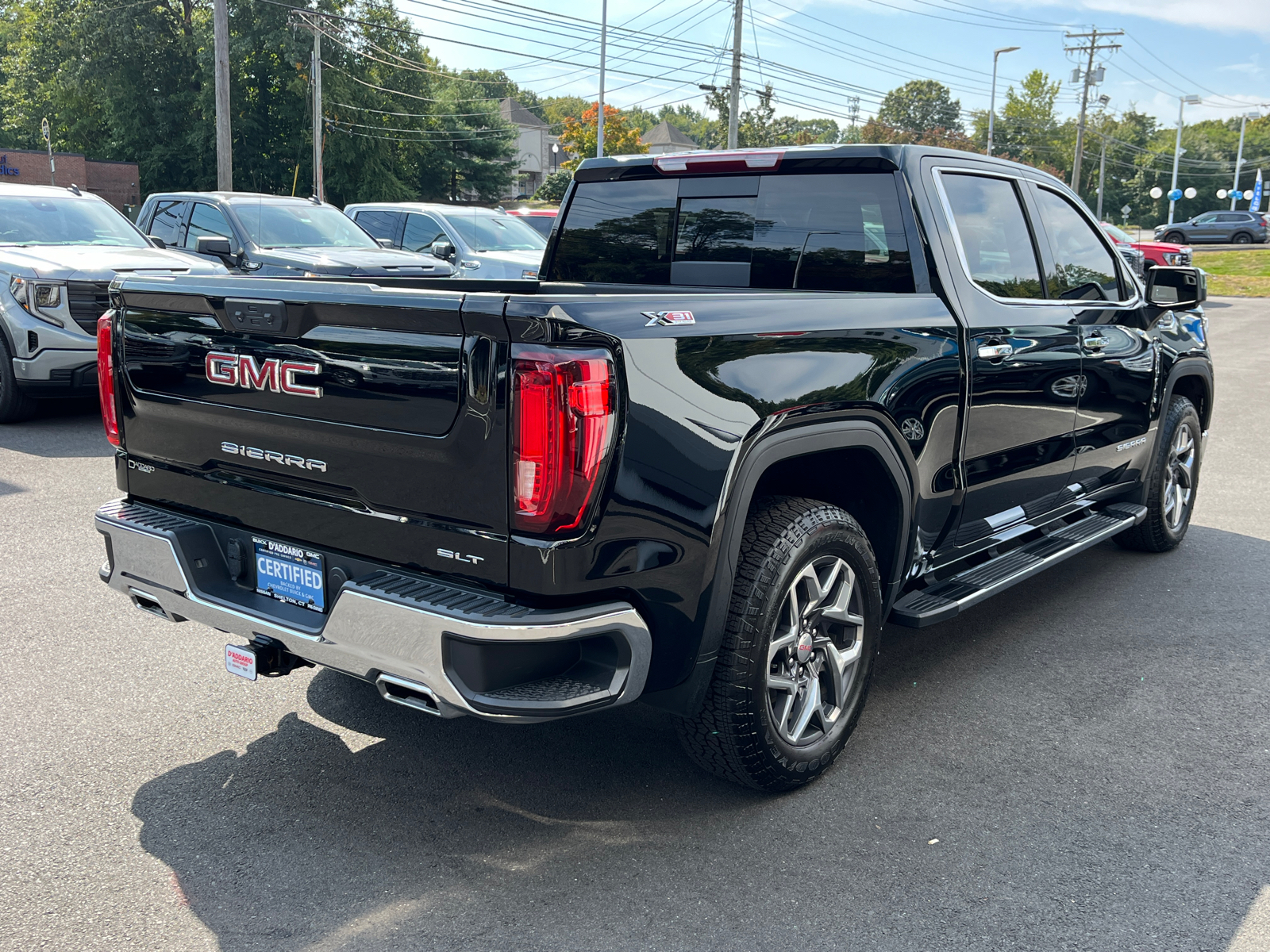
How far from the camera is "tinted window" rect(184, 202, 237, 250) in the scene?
11586 mm

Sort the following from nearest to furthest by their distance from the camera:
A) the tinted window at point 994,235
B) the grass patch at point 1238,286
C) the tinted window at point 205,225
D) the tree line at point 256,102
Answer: the tinted window at point 994,235 → the tinted window at point 205,225 → the grass patch at point 1238,286 → the tree line at point 256,102

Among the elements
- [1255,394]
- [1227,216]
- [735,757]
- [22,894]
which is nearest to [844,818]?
[735,757]

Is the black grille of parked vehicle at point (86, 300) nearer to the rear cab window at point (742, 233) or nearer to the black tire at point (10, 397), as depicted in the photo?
the black tire at point (10, 397)

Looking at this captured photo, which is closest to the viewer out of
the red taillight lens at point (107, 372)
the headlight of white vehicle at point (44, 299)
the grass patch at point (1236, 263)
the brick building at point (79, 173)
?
the red taillight lens at point (107, 372)

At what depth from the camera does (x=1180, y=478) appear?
20.1 feet

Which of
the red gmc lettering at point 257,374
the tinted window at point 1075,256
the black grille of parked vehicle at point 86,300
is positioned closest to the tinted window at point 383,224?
the black grille of parked vehicle at point 86,300

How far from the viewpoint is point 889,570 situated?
3.72m

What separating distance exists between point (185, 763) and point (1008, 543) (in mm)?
3214

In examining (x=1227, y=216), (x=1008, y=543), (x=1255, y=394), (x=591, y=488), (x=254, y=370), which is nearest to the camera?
(x=591, y=488)

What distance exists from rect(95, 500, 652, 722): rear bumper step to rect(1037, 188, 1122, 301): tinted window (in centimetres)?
291

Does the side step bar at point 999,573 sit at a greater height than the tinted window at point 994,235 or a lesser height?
lesser

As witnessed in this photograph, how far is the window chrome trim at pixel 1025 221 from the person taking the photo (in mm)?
3984

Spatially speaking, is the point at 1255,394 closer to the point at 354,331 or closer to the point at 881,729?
the point at 881,729

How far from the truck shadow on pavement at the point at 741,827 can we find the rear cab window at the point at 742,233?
1619 mm
